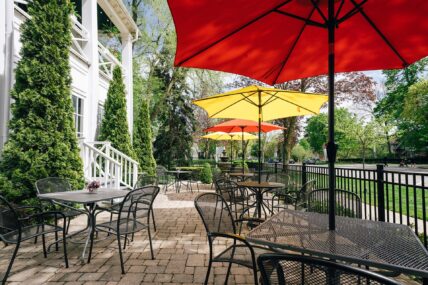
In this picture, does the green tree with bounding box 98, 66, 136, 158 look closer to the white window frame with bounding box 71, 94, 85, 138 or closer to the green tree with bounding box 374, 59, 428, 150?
the white window frame with bounding box 71, 94, 85, 138

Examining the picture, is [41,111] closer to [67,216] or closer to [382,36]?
[67,216]

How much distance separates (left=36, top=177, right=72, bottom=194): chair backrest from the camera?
4279 millimetres

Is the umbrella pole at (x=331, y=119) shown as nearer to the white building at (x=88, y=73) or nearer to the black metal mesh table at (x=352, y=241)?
the black metal mesh table at (x=352, y=241)

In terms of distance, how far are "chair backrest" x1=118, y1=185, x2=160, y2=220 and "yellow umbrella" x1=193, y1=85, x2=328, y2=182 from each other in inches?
83.0

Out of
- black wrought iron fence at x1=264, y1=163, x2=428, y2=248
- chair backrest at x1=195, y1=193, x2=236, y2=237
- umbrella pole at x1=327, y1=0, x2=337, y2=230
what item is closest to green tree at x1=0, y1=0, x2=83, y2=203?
chair backrest at x1=195, y1=193, x2=236, y2=237

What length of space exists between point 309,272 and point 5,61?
6.51m

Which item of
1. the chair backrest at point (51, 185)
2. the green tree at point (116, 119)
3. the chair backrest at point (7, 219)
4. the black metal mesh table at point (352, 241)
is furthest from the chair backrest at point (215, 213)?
the green tree at point (116, 119)

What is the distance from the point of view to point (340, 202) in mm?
3311

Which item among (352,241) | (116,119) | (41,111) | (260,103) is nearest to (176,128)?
(116,119)

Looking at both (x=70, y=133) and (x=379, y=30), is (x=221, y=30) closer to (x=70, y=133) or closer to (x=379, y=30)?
(x=379, y=30)

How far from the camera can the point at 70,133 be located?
602cm

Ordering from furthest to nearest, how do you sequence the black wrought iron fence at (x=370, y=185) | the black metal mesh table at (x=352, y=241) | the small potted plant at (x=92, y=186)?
the small potted plant at (x=92, y=186) → the black wrought iron fence at (x=370, y=185) → the black metal mesh table at (x=352, y=241)

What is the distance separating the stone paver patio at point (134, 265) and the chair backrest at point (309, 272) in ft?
6.57

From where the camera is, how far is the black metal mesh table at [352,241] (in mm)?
1536
